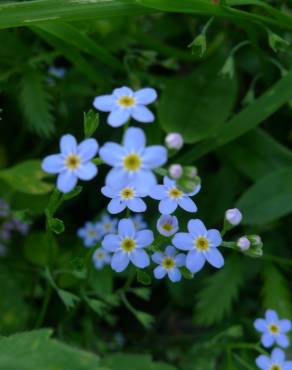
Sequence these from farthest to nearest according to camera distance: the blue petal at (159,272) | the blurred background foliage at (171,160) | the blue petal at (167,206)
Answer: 1. the blurred background foliage at (171,160)
2. the blue petal at (159,272)
3. the blue petal at (167,206)

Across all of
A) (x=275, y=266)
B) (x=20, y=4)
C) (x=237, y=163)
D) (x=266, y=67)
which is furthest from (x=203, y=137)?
(x=20, y=4)

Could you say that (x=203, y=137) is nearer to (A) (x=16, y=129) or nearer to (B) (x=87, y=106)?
(B) (x=87, y=106)

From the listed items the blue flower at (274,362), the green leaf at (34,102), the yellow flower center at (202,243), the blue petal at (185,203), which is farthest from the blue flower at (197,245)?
the green leaf at (34,102)

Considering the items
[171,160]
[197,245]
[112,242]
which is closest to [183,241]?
[197,245]

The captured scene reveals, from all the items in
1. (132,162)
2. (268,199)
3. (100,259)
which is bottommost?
(100,259)

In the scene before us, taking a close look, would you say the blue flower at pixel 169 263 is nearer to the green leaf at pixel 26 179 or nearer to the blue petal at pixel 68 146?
the blue petal at pixel 68 146

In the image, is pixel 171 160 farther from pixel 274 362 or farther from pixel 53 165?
pixel 53 165

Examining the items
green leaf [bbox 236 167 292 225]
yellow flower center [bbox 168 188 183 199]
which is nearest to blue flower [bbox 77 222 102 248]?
green leaf [bbox 236 167 292 225]

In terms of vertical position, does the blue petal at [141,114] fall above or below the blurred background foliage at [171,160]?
above
